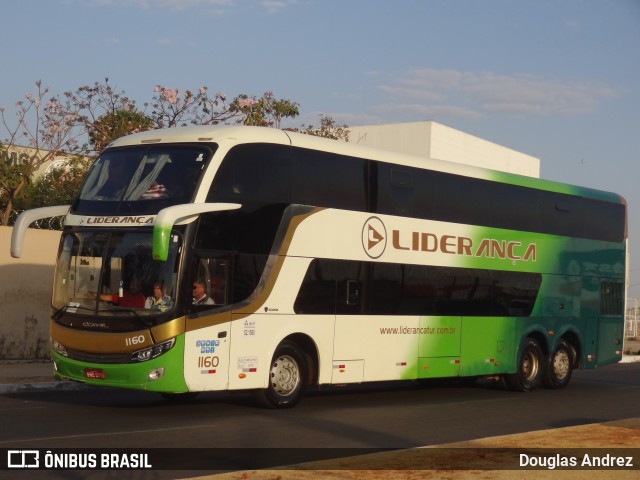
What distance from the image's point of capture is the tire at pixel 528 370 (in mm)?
21453

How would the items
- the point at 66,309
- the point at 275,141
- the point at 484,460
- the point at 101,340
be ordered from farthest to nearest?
the point at 275,141, the point at 66,309, the point at 101,340, the point at 484,460

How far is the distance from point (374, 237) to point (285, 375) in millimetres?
2983

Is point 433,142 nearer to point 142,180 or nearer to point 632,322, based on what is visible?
point 632,322

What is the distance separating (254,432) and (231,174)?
3.92m

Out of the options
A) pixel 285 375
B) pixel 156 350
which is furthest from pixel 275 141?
pixel 156 350

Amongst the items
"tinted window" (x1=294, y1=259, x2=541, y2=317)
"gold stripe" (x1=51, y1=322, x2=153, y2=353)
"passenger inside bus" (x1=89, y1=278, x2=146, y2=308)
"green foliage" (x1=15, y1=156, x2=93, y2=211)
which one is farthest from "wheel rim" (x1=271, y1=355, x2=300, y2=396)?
"green foliage" (x1=15, y1=156, x2=93, y2=211)

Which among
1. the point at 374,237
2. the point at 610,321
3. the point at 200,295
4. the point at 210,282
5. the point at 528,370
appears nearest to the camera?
the point at 200,295

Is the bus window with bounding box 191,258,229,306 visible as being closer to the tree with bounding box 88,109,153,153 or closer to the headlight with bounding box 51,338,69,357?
the headlight with bounding box 51,338,69,357

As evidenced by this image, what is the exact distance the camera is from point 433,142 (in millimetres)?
48562

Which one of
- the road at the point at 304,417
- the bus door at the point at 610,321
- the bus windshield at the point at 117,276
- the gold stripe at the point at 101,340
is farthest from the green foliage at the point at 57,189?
the gold stripe at the point at 101,340

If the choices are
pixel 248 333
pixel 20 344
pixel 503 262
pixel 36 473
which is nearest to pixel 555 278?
pixel 503 262

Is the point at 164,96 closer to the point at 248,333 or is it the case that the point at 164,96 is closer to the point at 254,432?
the point at 248,333

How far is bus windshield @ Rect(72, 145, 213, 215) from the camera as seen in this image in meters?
14.5

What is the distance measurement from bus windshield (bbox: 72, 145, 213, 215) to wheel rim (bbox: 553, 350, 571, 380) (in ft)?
36.4
